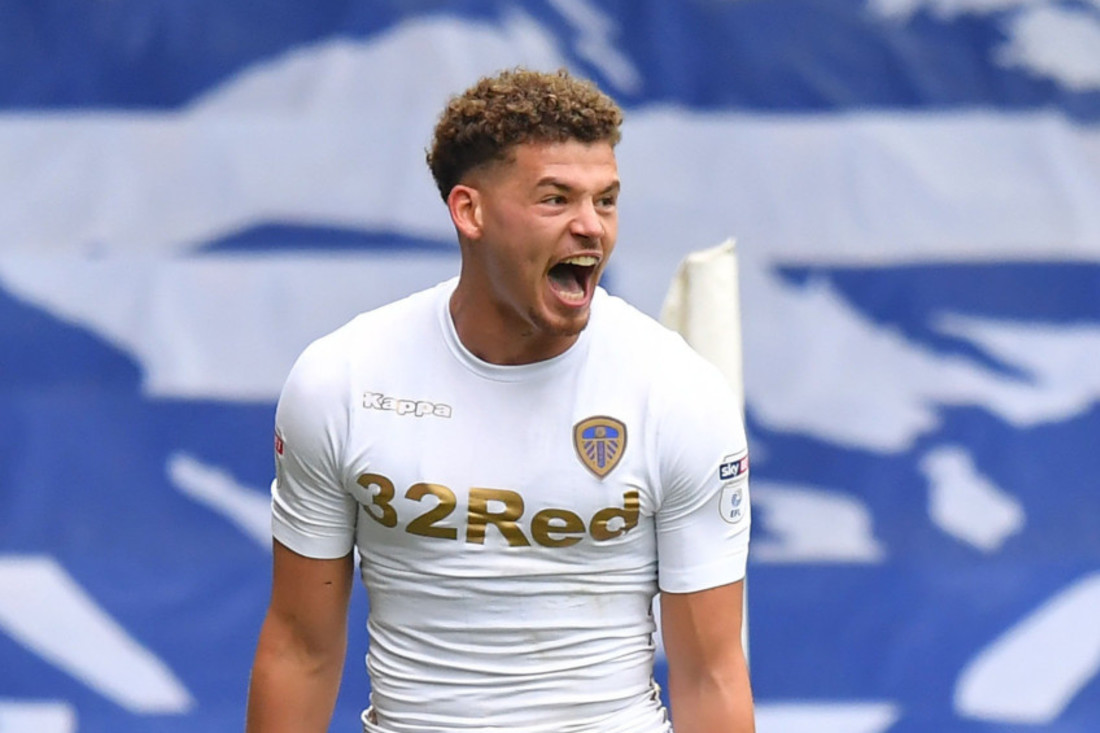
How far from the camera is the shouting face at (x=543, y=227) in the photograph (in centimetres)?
260

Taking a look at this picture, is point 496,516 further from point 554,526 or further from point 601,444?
point 601,444

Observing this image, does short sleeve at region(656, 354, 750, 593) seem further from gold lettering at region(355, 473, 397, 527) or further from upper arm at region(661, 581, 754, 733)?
gold lettering at region(355, 473, 397, 527)

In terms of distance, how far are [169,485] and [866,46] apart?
241 cm

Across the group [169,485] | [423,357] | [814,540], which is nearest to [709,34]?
[814,540]

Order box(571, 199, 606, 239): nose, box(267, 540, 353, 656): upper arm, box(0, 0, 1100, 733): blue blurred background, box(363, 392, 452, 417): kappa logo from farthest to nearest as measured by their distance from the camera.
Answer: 1. box(0, 0, 1100, 733): blue blurred background
2. box(267, 540, 353, 656): upper arm
3. box(363, 392, 452, 417): kappa logo
4. box(571, 199, 606, 239): nose

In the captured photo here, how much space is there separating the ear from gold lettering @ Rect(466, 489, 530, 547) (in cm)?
38

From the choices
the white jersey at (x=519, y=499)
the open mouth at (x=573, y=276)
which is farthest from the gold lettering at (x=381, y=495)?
the open mouth at (x=573, y=276)

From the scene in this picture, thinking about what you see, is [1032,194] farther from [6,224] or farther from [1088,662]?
[6,224]

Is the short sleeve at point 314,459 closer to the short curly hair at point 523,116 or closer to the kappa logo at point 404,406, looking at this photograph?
the kappa logo at point 404,406

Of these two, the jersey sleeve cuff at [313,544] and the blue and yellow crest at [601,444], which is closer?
the blue and yellow crest at [601,444]

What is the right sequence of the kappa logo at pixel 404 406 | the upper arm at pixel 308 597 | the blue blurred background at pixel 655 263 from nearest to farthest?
the kappa logo at pixel 404 406, the upper arm at pixel 308 597, the blue blurred background at pixel 655 263

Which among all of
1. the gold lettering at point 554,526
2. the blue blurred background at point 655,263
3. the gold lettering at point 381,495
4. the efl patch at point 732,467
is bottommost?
the gold lettering at point 554,526

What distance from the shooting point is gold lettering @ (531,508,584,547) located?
2.67 meters

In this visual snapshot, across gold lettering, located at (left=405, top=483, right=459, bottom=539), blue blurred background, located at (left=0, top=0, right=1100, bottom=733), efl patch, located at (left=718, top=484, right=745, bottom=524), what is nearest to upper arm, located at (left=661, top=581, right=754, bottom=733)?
efl patch, located at (left=718, top=484, right=745, bottom=524)
